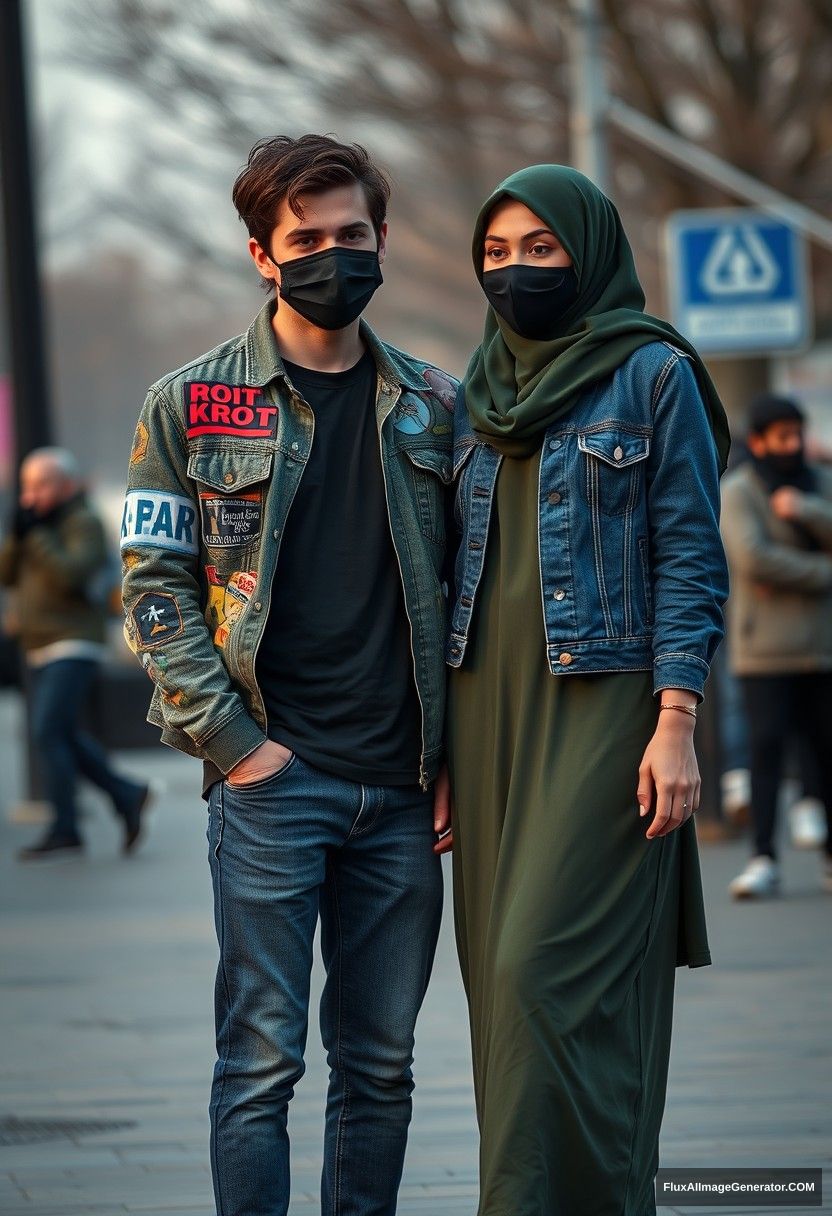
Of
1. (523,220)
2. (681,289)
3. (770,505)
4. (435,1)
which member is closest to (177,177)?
(435,1)

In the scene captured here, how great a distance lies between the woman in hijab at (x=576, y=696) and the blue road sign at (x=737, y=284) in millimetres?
7468

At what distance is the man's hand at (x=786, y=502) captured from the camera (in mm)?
8242

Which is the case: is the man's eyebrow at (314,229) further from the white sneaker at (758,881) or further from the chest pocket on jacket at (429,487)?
the white sneaker at (758,881)

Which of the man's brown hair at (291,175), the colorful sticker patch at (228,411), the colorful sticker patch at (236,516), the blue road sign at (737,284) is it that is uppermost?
the blue road sign at (737,284)

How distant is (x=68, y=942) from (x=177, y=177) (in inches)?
584

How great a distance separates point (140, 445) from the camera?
347cm

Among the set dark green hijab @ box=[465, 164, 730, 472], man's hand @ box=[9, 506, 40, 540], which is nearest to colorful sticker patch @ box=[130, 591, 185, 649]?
dark green hijab @ box=[465, 164, 730, 472]

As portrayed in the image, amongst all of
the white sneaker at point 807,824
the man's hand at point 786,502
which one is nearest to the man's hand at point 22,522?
the man's hand at point 786,502

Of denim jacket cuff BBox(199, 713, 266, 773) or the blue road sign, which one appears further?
the blue road sign

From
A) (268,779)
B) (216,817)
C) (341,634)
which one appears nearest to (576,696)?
(341,634)

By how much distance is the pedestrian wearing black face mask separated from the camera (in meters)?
8.19

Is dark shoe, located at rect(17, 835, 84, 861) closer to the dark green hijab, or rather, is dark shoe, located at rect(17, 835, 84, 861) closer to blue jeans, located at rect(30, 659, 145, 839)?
blue jeans, located at rect(30, 659, 145, 839)

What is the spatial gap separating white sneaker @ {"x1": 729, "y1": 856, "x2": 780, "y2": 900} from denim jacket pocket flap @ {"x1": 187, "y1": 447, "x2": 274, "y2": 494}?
16.3ft

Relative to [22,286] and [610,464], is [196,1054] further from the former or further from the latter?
[22,286]
